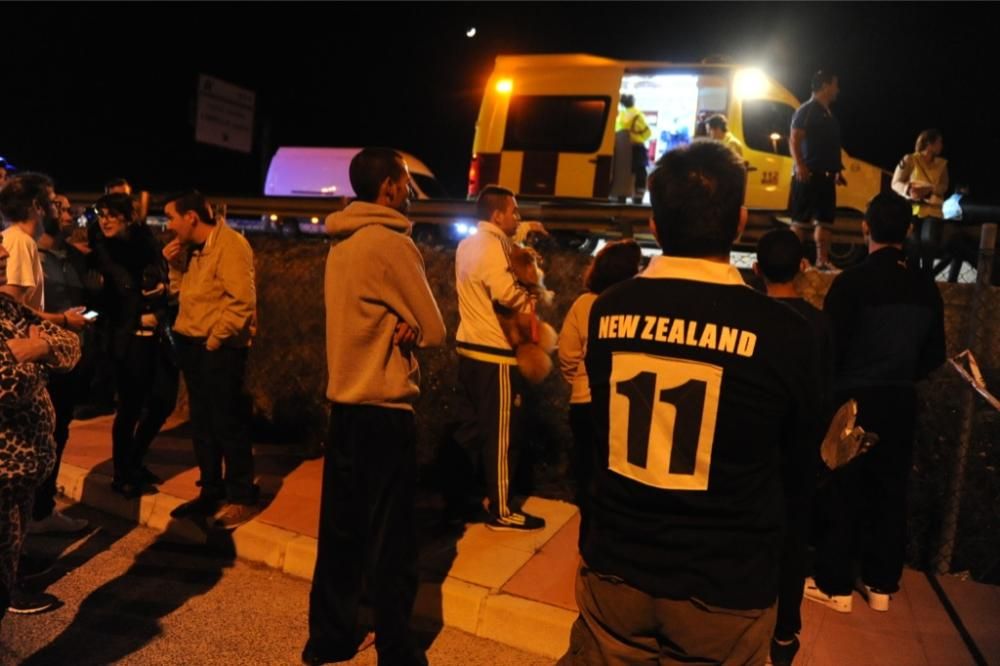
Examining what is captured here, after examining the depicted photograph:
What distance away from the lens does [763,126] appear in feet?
37.9

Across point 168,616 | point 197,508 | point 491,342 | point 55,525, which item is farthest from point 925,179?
point 55,525

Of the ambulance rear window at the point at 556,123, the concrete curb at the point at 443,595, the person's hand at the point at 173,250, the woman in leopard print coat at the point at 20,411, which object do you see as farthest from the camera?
the ambulance rear window at the point at 556,123

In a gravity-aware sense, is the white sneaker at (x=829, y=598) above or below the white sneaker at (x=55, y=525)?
above

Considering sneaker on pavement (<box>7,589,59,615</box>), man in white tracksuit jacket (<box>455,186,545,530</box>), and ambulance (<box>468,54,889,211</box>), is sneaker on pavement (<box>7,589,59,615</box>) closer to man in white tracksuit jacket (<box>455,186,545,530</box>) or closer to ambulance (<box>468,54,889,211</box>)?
man in white tracksuit jacket (<box>455,186,545,530</box>)

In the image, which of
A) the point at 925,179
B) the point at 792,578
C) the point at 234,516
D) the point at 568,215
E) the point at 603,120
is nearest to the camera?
the point at 792,578

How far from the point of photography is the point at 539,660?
3812 millimetres

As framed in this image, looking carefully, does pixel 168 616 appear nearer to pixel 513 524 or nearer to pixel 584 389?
pixel 513 524

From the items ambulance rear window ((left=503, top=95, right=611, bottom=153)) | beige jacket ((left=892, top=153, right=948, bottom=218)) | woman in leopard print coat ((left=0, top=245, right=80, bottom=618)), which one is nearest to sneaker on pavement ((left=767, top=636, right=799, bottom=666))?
woman in leopard print coat ((left=0, top=245, right=80, bottom=618))

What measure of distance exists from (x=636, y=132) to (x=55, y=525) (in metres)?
9.54

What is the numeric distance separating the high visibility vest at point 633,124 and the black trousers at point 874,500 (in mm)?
8536

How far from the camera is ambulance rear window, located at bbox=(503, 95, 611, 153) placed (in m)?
12.1

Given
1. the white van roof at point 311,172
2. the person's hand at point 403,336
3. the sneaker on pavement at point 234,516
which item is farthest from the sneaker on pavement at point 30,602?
the white van roof at point 311,172

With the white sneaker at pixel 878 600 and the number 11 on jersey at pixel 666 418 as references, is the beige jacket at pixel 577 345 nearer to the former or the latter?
the white sneaker at pixel 878 600

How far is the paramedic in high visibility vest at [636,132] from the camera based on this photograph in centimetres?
1185
